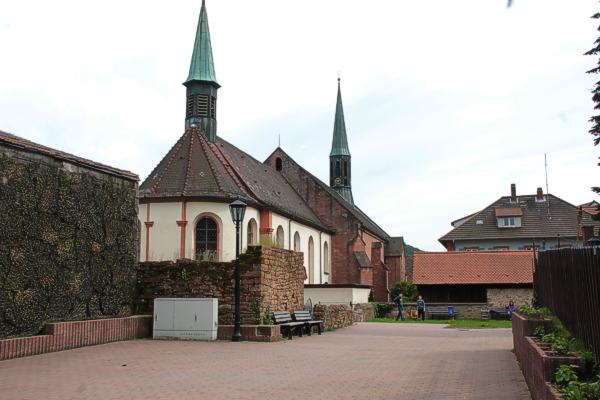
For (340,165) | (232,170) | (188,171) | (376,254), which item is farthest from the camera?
(340,165)

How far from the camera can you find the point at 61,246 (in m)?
15.6

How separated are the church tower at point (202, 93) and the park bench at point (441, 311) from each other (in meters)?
17.7

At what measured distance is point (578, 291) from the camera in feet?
26.6

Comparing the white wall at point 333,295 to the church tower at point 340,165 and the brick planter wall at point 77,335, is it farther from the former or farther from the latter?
the church tower at point 340,165

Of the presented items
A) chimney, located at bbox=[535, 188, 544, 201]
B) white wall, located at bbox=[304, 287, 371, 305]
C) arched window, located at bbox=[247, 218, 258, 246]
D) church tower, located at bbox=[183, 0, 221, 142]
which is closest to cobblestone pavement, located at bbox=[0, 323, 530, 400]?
white wall, located at bbox=[304, 287, 371, 305]

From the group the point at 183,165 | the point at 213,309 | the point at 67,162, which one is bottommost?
the point at 213,309

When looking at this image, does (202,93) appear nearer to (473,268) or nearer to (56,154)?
(473,268)

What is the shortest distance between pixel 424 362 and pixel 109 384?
6.65m

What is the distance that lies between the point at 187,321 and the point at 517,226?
52616 mm

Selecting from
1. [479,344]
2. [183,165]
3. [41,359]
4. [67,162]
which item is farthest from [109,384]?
[183,165]

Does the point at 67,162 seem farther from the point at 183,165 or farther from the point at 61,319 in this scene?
the point at 183,165

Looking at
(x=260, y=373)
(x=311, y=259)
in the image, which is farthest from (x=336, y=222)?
(x=260, y=373)

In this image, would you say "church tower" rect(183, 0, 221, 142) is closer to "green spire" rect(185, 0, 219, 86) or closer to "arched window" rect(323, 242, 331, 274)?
"green spire" rect(185, 0, 219, 86)

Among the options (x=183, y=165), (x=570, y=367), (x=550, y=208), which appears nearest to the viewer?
(x=570, y=367)
